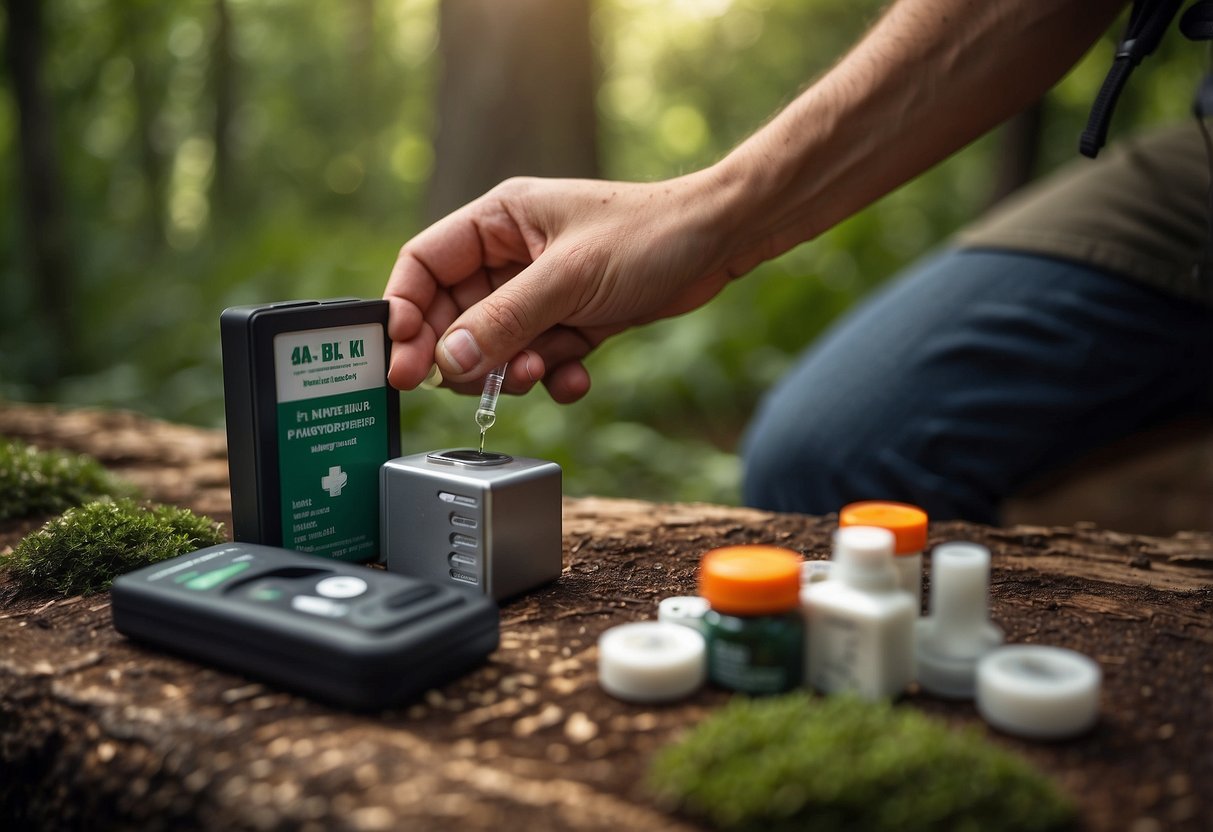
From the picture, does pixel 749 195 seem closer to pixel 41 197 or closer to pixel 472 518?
pixel 472 518

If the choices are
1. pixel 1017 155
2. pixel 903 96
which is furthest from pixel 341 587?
pixel 1017 155

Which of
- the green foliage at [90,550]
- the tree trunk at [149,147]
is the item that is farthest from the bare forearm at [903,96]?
the tree trunk at [149,147]

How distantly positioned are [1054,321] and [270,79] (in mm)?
9912

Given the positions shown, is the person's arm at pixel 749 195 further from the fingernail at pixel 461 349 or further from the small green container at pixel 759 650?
the small green container at pixel 759 650

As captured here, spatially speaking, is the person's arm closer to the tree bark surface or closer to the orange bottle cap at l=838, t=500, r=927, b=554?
the tree bark surface

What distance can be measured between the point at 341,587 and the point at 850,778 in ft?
1.67

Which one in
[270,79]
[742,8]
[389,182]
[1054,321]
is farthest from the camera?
[389,182]

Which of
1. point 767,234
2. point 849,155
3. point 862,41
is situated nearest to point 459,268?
point 767,234

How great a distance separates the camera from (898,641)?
2.83ft

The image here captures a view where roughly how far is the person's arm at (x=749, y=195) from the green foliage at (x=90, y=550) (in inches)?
16.5

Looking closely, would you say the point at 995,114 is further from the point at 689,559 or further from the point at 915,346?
the point at 689,559

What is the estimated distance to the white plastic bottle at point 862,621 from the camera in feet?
2.77

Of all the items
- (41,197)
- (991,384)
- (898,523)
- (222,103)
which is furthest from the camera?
(222,103)

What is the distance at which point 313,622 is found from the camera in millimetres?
884
